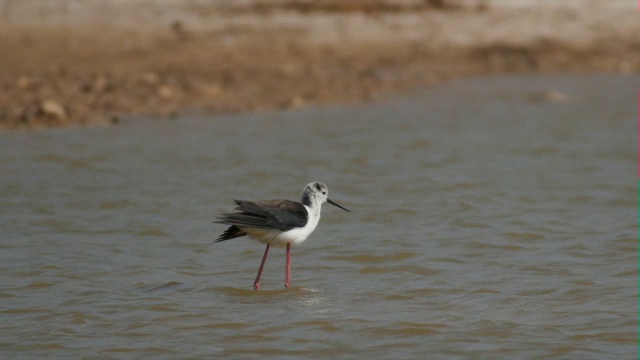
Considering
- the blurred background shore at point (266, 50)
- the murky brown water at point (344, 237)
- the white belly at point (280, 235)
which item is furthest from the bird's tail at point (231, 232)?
the blurred background shore at point (266, 50)

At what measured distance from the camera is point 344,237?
27.9 ft

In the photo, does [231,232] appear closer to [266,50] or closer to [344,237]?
[344,237]

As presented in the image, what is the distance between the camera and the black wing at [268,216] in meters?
6.89

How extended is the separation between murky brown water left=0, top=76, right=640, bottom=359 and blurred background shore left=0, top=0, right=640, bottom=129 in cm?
72

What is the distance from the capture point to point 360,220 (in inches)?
356

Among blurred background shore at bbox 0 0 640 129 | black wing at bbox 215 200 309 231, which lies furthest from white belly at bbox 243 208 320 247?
blurred background shore at bbox 0 0 640 129

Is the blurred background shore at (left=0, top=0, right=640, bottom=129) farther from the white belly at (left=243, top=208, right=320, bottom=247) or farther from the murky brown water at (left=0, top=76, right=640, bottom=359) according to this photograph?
the white belly at (left=243, top=208, right=320, bottom=247)

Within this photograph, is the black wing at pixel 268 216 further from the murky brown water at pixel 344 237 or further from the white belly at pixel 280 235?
the murky brown water at pixel 344 237

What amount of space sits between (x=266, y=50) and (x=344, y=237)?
681 centimetres

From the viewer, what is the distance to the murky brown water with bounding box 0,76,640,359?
6.16 m

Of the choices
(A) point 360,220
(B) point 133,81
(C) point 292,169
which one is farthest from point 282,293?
(B) point 133,81

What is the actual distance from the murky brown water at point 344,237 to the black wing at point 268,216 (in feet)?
1.46

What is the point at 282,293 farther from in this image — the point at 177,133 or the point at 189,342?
the point at 177,133

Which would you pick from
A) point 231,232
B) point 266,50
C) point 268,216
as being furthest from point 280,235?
point 266,50
